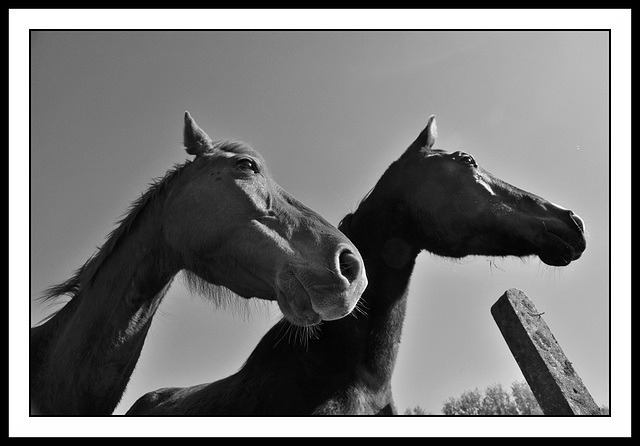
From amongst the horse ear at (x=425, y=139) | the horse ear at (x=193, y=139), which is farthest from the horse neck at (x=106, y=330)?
the horse ear at (x=425, y=139)

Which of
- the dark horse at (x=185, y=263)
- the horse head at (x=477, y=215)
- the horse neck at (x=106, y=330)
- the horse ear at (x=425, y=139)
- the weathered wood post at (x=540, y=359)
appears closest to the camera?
the weathered wood post at (x=540, y=359)

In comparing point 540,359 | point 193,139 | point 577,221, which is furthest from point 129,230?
point 577,221

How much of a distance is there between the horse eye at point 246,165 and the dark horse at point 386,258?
1.26m

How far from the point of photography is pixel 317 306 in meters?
2.82

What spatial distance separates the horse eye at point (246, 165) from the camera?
11.4 feet

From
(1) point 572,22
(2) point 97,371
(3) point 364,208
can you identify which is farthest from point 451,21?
(2) point 97,371

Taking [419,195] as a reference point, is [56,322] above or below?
below

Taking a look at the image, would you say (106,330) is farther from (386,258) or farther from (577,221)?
(577,221)

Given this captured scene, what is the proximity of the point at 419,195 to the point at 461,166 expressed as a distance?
0.45m

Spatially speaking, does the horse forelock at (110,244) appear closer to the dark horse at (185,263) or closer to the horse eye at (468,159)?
the dark horse at (185,263)

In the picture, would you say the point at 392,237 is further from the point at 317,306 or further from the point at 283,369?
the point at 317,306

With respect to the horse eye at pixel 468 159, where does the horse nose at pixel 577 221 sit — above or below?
below

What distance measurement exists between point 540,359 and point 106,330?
2402 millimetres

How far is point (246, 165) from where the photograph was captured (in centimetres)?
350
